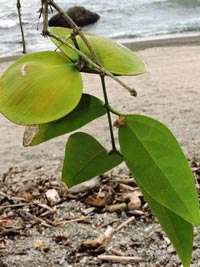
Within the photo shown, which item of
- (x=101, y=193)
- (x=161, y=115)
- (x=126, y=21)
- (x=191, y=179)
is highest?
(x=191, y=179)

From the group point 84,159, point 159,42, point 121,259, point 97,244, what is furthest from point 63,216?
point 159,42

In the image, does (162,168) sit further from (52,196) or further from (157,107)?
(157,107)

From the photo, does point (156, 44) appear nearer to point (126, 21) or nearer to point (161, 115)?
point (126, 21)

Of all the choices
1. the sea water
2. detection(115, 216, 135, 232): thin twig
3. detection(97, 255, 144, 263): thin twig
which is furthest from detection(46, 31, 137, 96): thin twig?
the sea water

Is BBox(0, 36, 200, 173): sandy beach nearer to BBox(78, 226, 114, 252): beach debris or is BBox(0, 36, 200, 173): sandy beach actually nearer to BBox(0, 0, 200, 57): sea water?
BBox(78, 226, 114, 252): beach debris

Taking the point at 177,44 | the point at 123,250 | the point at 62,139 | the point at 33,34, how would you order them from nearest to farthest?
the point at 123,250, the point at 62,139, the point at 177,44, the point at 33,34

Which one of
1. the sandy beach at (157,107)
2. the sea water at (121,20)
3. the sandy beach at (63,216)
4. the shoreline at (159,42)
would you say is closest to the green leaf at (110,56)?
the sandy beach at (63,216)

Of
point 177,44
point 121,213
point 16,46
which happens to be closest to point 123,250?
point 121,213
